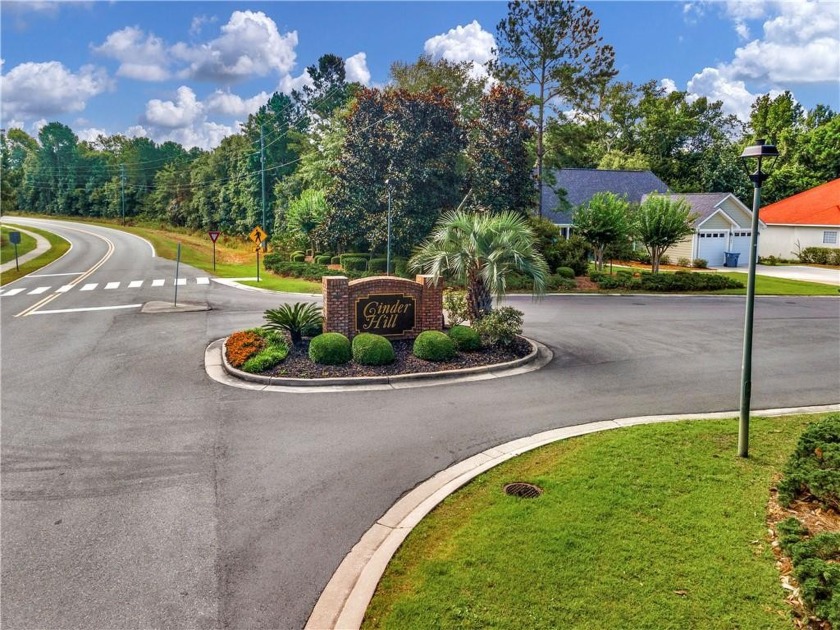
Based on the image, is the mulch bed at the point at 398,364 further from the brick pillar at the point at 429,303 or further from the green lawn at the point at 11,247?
the green lawn at the point at 11,247

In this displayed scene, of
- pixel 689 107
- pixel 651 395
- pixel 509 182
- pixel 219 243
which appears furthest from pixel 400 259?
pixel 689 107

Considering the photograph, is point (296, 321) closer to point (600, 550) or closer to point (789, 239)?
point (600, 550)

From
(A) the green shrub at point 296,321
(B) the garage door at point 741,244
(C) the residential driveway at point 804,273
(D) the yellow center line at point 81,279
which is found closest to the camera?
(A) the green shrub at point 296,321

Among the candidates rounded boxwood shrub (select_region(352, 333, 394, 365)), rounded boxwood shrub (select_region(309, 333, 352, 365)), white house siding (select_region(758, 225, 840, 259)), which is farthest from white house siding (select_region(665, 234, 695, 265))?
rounded boxwood shrub (select_region(309, 333, 352, 365))

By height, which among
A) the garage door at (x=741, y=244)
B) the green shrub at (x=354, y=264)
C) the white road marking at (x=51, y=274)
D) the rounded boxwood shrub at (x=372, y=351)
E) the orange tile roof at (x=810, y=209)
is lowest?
the rounded boxwood shrub at (x=372, y=351)

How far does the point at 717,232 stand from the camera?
43031 millimetres

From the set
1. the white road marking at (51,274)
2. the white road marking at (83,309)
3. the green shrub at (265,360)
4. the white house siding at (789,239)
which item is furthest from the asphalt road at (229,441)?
the white house siding at (789,239)

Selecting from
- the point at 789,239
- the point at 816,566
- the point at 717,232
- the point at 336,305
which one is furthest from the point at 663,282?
the point at 816,566

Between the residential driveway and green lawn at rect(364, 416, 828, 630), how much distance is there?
32239 mm

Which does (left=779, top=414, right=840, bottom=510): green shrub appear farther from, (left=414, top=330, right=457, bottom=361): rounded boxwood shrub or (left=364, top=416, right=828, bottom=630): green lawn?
(left=414, top=330, right=457, bottom=361): rounded boxwood shrub

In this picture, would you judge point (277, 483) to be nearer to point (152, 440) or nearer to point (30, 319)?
point (152, 440)

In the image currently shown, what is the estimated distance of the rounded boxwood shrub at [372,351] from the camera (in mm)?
14242

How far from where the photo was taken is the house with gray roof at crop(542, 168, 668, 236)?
46438 millimetres

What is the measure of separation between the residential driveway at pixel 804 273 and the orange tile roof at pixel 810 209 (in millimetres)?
4390
